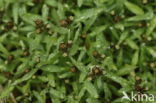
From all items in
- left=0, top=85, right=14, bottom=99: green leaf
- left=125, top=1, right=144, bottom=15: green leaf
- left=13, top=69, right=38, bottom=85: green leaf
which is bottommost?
left=0, top=85, right=14, bottom=99: green leaf

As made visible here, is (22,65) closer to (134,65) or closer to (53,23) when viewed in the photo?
(53,23)

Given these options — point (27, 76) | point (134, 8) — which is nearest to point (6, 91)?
point (27, 76)

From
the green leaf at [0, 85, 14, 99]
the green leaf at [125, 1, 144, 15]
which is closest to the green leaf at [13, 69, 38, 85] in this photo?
the green leaf at [0, 85, 14, 99]

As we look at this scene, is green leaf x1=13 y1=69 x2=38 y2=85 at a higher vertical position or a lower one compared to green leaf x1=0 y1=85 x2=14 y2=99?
higher

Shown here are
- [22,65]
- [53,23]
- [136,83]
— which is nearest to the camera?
[136,83]

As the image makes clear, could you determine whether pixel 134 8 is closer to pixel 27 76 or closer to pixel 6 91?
pixel 27 76

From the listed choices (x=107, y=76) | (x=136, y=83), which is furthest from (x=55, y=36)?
(x=136, y=83)

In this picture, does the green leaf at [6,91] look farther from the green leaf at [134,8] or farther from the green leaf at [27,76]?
the green leaf at [134,8]

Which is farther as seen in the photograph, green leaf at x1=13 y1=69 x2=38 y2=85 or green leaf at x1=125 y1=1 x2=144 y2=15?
green leaf at x1=125 y1=1 x2=144 y2=15

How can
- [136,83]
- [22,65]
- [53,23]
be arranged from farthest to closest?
[53,23], [22,65], [136,83]

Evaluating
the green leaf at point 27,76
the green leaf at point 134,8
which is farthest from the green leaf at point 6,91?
the green leaf at point 134,8

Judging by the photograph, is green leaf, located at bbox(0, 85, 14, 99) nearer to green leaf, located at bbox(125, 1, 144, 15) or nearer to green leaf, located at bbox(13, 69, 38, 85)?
green leaf, located at bbox(13, 69, 38, 85)
